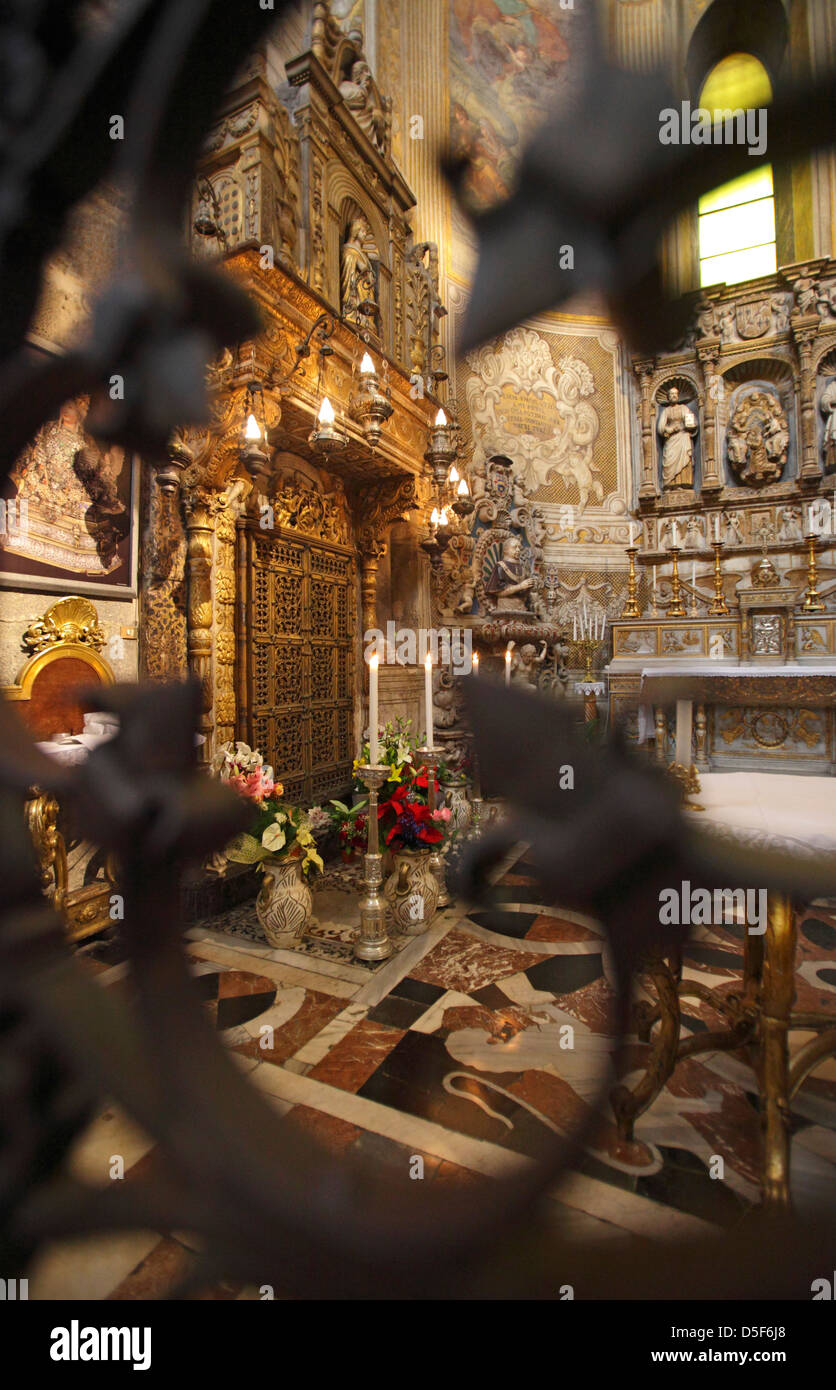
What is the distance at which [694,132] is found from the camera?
27 centimetres

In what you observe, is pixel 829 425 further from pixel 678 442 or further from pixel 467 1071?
pixel 467 1071

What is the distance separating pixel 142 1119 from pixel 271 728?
4.40 meters

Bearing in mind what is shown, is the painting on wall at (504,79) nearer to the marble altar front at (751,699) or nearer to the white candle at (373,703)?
the white candle at (373,703)

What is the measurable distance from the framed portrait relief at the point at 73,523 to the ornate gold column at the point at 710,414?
7.16m

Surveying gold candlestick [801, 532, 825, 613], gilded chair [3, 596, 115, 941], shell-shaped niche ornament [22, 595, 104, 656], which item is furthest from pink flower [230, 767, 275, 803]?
gold candlestick [801, 532, 825, 613]

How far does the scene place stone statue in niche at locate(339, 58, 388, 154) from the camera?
4.59m

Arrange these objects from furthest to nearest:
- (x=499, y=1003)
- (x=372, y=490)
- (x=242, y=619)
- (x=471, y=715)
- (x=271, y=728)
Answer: (x=372, y=490), (x=271, y=728), (x=242, y=619), (x=499, y=1003), (x=471, y=715)

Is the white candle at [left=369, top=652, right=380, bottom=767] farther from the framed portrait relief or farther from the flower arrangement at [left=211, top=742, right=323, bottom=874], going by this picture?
the framed portrait relief

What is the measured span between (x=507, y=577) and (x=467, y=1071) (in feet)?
18.8

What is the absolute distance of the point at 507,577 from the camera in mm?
6930

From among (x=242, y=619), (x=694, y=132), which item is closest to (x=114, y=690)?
(x=694, y=132)

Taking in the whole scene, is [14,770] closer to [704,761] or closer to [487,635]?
[487,635]

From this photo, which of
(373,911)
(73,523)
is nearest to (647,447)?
(73,523)

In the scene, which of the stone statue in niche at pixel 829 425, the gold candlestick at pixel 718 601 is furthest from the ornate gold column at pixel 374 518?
the stone statue in niche at pixel 829 425
